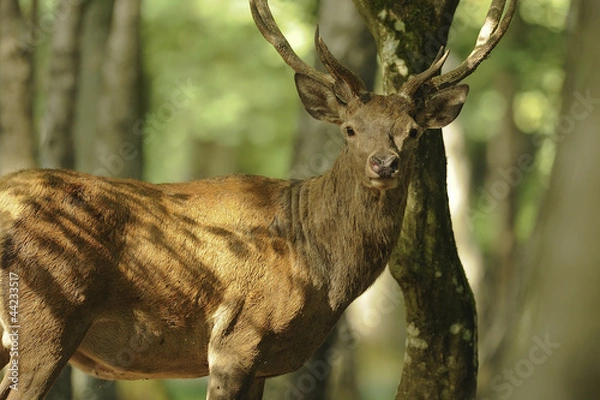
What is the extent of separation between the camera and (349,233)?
8.28 m

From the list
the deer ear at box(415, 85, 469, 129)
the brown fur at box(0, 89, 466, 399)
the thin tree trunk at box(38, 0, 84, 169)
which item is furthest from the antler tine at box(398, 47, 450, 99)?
the thin tree trunk at box(38, 0, 84, 169)

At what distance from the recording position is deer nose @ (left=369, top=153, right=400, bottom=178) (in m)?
7.66

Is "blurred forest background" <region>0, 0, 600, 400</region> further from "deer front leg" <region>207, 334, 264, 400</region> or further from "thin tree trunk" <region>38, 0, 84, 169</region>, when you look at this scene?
"deer front leg" <region>207, 334, 264, 400</region>

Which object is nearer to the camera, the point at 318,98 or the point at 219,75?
the point at 318,98

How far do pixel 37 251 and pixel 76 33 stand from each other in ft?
24.0

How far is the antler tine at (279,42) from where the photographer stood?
8695 millimetres

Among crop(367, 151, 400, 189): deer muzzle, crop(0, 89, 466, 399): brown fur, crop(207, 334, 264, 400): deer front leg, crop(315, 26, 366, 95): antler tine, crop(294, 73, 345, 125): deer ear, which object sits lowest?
crop(207, 334, 264, 400): deer front leg

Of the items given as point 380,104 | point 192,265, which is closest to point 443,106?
A: point 380,104

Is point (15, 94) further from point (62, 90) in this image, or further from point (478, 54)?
point (478, 54)

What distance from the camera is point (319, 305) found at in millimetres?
8078

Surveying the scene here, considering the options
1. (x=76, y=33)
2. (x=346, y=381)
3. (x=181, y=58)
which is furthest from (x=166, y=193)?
(x=181, y=58)

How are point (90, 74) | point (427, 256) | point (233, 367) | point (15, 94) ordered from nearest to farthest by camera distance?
point (233, 367)
point (427, 256)
point (15, 94)
point (90, 74)

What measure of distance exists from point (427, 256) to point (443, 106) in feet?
4.56

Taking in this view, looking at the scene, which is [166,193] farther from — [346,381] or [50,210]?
[346,381]
